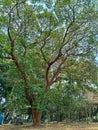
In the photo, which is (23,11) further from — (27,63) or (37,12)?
(27,63)

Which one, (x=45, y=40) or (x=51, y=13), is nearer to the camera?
(x=51, y=13)

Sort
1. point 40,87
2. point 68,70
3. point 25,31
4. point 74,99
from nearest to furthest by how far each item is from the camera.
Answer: point 25,31
point 40,87
point 68,70
point 74,99

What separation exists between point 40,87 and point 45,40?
2.27 metres

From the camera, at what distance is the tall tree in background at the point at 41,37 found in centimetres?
1148

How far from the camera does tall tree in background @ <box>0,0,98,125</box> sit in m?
11.5

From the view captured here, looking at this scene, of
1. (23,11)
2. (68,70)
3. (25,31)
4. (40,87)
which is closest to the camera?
(23,11)

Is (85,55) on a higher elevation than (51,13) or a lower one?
lower

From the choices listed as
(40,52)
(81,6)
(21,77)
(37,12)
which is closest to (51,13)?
(37,12)

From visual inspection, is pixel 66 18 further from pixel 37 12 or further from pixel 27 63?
pixel 27 63

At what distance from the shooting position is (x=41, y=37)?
12.4 m

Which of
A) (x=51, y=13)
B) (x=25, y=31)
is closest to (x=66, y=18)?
(x=51, y=13)

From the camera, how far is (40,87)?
13102 millimetres

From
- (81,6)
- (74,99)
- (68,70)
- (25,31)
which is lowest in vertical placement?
(74,99)

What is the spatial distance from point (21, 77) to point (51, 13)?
11.2 ft
